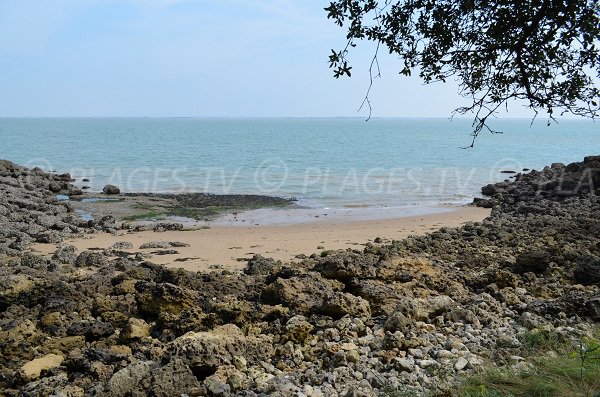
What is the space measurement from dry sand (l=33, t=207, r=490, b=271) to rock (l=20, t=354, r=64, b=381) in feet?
17.6

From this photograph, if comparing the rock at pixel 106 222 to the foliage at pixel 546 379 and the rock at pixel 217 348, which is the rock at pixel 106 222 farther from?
the foliage at pixel 546 379

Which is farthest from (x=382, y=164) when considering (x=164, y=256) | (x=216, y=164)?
(x=164, y=256)

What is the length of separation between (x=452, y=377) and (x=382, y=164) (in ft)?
141

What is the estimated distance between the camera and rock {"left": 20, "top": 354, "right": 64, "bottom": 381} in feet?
17.9

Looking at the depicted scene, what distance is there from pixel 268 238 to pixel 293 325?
9603 mm

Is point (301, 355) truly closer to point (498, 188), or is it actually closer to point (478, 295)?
point (478, 295)

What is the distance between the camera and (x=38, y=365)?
561 cm

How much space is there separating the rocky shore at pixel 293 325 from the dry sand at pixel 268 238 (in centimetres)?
300

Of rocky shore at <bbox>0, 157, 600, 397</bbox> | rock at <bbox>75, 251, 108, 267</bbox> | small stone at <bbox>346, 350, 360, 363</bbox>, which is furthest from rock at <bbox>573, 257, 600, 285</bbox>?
rock at <bbox>75, 251, 108, 267</bbox>

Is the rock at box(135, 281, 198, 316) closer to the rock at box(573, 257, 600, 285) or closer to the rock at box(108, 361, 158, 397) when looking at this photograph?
the rock at box(108, 361, 158, 397)

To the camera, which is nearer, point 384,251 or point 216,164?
point 384,251

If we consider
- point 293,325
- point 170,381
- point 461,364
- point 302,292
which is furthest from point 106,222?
point 461,364

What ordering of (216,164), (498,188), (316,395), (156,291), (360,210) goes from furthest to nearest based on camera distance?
(216,164)
(498,188)
(360,210)
(156,291)
(316,395)

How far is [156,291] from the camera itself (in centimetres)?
680
